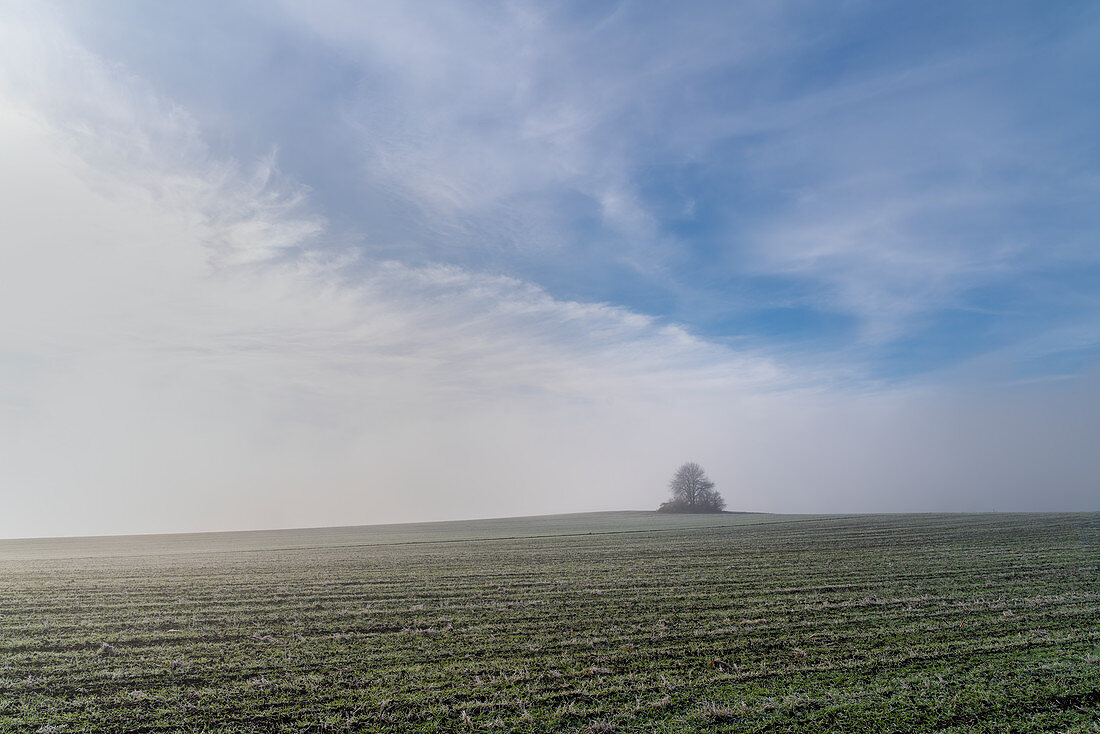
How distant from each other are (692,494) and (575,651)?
88461 millimetres

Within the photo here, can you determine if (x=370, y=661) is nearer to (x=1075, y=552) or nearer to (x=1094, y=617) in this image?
(x=1094, y=617)

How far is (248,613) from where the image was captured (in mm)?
15477

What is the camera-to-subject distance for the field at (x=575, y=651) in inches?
321

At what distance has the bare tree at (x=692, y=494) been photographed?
92938 mm

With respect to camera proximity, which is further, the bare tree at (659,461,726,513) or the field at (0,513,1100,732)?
the bare tree at (659,461,726,513)

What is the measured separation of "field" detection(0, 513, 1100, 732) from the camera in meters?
8.15

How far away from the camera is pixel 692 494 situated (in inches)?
3713

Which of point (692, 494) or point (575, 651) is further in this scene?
point (692, 494)

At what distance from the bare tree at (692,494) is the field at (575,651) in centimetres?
7329

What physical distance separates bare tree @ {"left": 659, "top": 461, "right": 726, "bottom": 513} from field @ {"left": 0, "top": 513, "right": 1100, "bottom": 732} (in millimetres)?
73293

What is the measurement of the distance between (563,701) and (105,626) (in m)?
13.5

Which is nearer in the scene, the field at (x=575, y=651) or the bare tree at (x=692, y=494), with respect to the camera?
the field at (x=575, y=651)

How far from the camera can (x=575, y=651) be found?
10938 millimetres

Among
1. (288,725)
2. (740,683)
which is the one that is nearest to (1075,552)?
(740,683)
